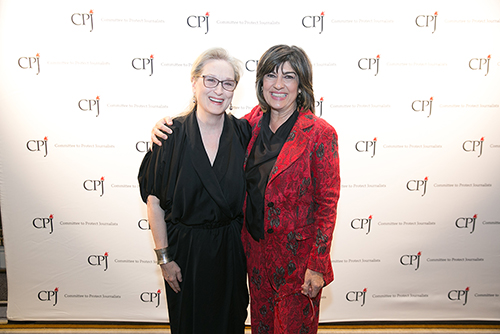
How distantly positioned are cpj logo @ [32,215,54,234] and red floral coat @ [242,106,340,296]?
1.88m

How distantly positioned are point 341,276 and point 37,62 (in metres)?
2.78

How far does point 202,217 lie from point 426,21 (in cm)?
207

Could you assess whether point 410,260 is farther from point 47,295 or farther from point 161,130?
point 47,295

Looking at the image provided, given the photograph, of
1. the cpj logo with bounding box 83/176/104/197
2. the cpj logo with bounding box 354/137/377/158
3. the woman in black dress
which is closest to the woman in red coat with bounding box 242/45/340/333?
the woman in black dress

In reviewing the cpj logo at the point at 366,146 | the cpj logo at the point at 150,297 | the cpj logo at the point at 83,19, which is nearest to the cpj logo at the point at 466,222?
the cpj logo at the point at 366,146

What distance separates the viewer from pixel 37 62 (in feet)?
7.97

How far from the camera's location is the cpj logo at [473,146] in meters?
2.54

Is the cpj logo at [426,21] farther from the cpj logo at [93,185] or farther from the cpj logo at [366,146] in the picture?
the cpj logo at [93,185]

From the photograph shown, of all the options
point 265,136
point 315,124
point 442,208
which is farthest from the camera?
point 442,208

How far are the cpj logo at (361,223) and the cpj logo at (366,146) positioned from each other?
521 mm

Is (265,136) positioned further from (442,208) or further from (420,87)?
(442,208)

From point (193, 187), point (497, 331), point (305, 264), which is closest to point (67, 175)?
point (193, 187)

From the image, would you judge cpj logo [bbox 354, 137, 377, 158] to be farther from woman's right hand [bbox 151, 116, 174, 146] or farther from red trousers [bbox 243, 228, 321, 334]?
woman's right hand [bbox 151, 116, 174, 146]

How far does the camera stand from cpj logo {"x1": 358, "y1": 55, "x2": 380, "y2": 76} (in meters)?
2.42
